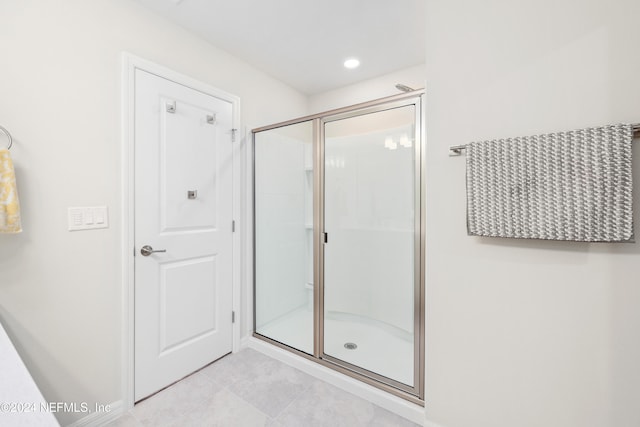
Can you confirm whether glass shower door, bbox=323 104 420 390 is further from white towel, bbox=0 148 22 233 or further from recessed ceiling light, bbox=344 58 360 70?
white towel, bbox=0 148 22 233

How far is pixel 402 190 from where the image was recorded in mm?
1795

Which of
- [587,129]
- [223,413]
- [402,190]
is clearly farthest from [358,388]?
[587,129]

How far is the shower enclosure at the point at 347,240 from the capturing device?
173 centimetres

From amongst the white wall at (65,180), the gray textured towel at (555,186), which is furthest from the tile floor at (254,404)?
the gray textured towel at (555,186)

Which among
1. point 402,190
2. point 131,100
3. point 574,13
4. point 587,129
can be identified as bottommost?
point 402,190

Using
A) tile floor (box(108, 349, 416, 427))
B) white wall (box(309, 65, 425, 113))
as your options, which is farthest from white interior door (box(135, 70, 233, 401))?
white wall (box(309, 65, 425, 113))

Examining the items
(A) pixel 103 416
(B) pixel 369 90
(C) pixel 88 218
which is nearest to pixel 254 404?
(A) pixel 103 416

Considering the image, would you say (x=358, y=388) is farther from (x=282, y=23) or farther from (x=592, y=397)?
(x=282, y=23)

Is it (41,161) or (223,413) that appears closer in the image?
(41,161)

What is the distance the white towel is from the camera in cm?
116

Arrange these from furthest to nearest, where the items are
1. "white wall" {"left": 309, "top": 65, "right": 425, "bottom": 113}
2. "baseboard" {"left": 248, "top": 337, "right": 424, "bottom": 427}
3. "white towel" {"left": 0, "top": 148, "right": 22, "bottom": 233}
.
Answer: "white wall" {"left": 309, "top": 65, "right": 425, "bottom": 113}, "baseboard" {"left": 248, "top": 337, "right": 424, "bottom": 427}, "white towel" {"left": 0, "top": 148, "right": 22, "bottom": 233}

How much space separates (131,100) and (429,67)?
1695 mm

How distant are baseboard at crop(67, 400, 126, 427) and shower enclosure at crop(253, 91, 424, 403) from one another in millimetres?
1021

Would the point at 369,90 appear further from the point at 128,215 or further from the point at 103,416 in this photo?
the point at 103,416
